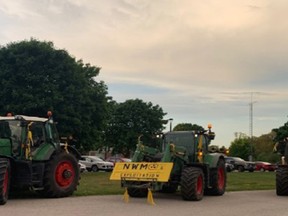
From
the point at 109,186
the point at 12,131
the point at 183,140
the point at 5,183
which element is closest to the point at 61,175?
the point at 12,131

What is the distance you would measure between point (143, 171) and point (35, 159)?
3222 mm

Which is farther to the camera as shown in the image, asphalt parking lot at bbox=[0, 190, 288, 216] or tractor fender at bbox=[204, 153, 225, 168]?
tractor fender at bbox=[204, 153, 225, 168]

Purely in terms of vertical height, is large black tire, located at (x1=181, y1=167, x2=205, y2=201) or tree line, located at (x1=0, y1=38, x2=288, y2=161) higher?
tree line, located at (x1=0, y1=38, x2=288, y2=161)

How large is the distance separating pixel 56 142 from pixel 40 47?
53.7ft

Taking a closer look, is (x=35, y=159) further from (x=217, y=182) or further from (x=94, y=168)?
(x=94, y=168)

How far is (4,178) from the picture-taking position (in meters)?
13.3

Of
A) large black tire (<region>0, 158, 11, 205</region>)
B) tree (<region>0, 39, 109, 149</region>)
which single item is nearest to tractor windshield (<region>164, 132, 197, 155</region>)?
large black tire (<region>0, 158, 11, 205</region>)

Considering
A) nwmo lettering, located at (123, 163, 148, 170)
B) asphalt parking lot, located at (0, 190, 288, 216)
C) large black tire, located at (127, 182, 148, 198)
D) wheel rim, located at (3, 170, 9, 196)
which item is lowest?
asphalt parking lot, located at (0, 190, 288, 216)

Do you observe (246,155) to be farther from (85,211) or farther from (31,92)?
(85,211)

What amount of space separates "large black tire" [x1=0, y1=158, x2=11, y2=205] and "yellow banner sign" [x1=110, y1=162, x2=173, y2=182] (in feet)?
10.8

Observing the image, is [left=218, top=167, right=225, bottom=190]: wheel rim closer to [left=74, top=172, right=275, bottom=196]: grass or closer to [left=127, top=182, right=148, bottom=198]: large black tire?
[left=74, top=172, right=275, bottom=196]: grass

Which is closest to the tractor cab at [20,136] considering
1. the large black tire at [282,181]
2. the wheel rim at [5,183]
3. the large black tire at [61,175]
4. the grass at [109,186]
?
the large black tire at [61,175]

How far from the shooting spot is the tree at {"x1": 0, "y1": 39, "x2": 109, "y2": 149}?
3058cm

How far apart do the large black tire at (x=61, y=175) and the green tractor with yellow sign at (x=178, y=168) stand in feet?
4.96
